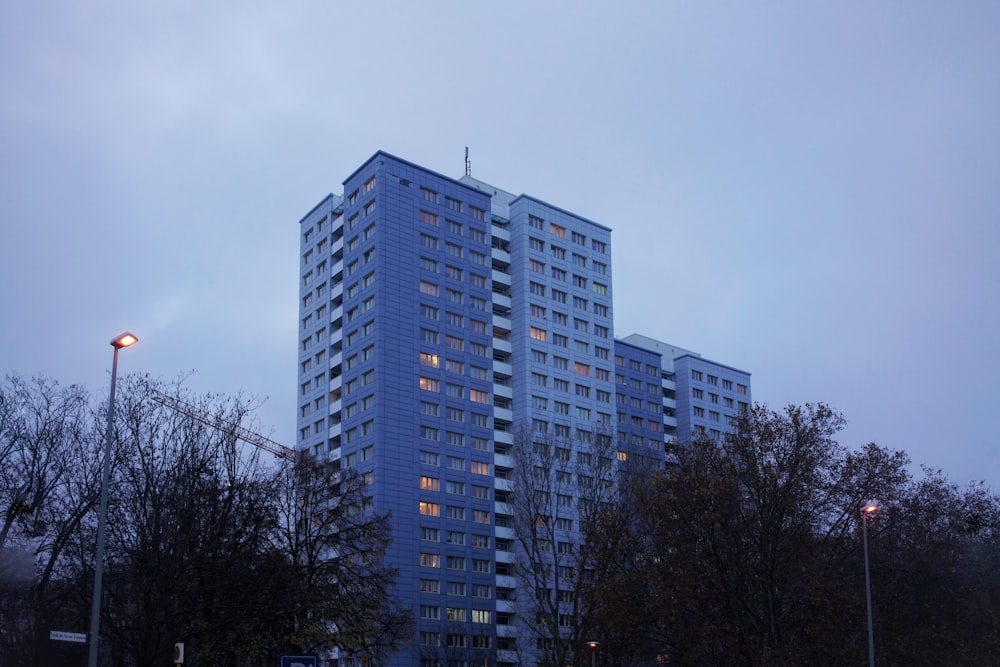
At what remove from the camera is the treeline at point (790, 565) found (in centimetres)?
4678

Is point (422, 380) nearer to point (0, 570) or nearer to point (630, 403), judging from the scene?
point (630, 403)

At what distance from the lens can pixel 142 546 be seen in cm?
3734

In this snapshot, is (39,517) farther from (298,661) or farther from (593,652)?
(593,652)

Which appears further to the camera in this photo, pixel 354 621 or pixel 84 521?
pixel 354 621

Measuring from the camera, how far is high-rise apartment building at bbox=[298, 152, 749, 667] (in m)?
102

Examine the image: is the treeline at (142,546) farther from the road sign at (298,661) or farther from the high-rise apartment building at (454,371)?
the high-rise apartment building at (454,371)

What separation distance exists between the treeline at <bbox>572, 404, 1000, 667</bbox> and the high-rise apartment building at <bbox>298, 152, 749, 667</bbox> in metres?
38.2

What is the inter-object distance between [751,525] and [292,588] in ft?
67.6

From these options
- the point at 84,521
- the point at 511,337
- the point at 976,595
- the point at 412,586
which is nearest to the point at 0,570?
the point at 84,521

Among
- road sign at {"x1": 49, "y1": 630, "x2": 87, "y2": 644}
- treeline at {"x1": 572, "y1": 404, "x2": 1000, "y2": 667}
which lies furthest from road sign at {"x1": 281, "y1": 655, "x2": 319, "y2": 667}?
treeline at {"x1": 572, "y1": 404, "x2": 1000, "y2": 667}

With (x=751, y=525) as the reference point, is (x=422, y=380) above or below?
above

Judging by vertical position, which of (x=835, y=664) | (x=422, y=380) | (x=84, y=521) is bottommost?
(x=835, y=664)

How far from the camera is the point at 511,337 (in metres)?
120

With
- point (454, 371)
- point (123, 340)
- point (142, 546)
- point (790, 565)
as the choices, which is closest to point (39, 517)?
point (142, 546)
